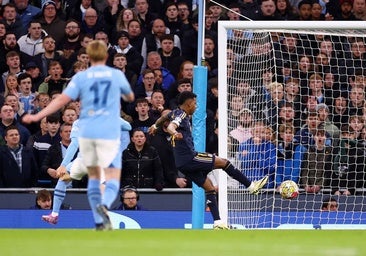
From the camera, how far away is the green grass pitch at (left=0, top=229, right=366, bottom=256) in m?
12.4

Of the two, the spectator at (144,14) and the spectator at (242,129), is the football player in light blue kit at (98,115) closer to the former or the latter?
the spectator at (242,129)

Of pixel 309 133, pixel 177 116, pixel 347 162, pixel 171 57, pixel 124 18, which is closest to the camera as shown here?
pixel 177 116

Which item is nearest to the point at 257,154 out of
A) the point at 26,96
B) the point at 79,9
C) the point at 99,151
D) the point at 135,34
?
the point at 135,34

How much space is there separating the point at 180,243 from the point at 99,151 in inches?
53.1

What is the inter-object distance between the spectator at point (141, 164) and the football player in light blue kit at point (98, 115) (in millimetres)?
6839

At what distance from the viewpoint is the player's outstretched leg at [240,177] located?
18.9 m

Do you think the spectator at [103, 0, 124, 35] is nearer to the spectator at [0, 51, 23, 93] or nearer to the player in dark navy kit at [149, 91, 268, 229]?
the spectator at [0, 51, 23, 93]

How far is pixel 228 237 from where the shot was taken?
1430cm

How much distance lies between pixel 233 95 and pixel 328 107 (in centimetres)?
177

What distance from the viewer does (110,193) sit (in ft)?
45.2

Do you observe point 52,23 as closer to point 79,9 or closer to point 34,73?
point 79,9

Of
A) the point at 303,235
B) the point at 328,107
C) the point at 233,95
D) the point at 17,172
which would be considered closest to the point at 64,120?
the point at 17,172

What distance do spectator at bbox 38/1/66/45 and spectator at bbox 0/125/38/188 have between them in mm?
3260

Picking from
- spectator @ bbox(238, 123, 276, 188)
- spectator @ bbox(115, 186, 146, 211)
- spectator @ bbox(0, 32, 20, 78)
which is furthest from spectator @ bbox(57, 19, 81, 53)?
spectator @ bbox(238, 123, 276, 188)
